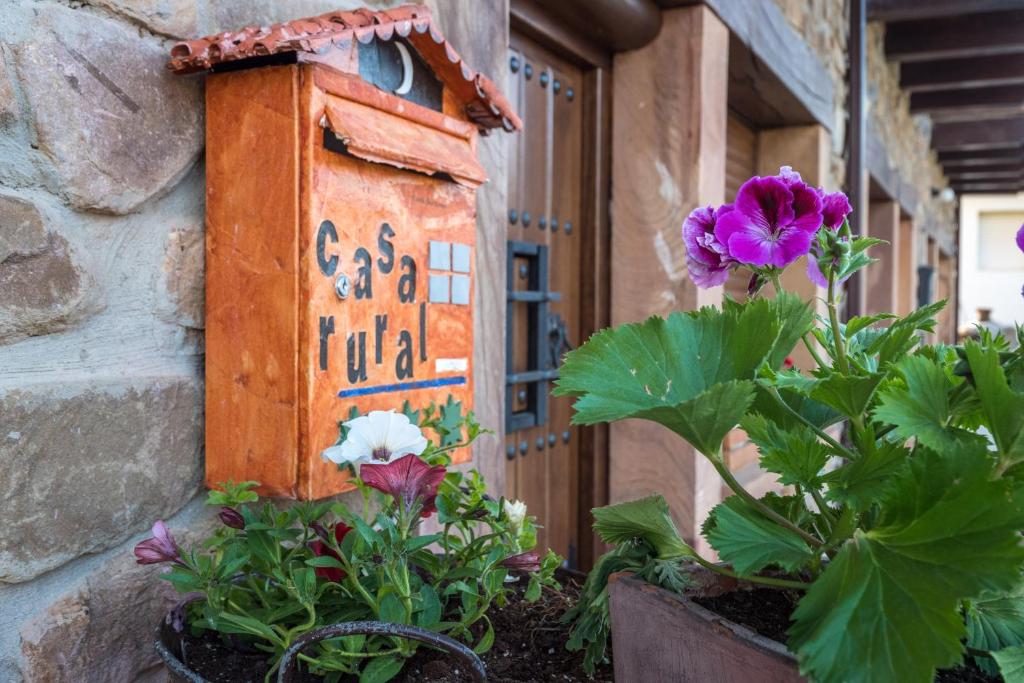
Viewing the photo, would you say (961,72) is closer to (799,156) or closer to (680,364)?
(799,156)

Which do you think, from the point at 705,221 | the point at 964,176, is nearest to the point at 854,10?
the point at 705,221

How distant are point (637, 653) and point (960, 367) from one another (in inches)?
13.6

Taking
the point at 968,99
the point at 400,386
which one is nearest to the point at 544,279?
the point at 400,386

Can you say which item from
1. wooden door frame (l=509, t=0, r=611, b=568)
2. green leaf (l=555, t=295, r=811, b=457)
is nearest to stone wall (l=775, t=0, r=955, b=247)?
wooden door frame (l=509, t=0, r=611, b=568)

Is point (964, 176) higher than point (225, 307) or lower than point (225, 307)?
higher

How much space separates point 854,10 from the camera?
3611mm

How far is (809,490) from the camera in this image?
668 millimetres

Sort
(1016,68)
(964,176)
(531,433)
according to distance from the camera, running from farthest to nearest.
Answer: (964,176), (1016,68), (531,433)

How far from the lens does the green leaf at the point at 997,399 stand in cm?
60

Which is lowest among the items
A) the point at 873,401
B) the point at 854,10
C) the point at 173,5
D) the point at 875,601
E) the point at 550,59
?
the point at 875,601

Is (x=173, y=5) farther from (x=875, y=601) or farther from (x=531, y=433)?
(x=531, y=433)

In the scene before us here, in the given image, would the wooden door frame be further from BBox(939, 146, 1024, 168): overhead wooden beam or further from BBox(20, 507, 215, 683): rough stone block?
BBox(939, 146, 1024, 168): overhead wooden beam

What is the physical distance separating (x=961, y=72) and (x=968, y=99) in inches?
35.4

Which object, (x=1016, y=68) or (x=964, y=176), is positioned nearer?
(x=1016, y=68)
